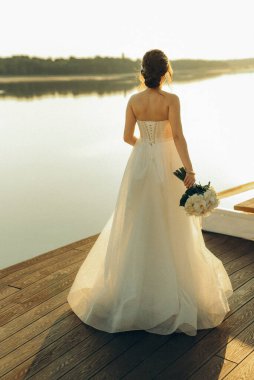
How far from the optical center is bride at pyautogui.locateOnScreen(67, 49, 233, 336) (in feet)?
9.30

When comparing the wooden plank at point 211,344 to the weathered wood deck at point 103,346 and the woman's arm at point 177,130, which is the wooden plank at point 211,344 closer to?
the weathered wood deck at point 103,346

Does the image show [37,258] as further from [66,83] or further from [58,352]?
[66,83]

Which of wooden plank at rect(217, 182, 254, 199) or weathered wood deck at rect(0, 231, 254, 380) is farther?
wooden plank at rect(217, 182, 254, 199)

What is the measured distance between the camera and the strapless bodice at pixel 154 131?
9.50 feet

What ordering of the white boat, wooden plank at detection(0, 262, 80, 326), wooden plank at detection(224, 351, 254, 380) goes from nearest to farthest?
wooden plank at detection(224, 351, 254, 380) < wooden plank at detection(0, 262, 80, 326) < the white boat

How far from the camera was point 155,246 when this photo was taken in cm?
291

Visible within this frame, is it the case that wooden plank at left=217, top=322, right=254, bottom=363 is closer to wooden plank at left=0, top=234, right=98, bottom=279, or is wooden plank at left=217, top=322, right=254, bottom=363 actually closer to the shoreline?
wooden plank at left=0, top=234, right=98, bottom=279

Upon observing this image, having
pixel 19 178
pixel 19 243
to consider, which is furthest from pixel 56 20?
pixel 19 243

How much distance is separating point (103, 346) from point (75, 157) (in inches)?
316

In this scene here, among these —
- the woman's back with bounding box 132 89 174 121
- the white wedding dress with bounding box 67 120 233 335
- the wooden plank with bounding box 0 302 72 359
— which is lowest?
the wooden plank with bounding box 0 302 72 359

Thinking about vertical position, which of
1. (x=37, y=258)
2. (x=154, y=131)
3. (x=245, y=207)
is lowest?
(x=37, y=258)

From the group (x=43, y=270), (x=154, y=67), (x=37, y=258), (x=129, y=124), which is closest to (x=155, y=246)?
(x=129, y=124)

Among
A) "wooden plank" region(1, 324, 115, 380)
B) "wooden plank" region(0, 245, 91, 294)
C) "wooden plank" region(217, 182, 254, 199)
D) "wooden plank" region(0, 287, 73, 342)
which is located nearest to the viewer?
"wooden plank" region(1, 324, 115, 380)

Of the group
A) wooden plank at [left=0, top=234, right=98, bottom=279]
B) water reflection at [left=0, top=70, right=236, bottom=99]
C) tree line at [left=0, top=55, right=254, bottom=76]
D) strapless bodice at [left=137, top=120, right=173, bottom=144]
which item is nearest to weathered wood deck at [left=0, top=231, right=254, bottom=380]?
wooden plank at [left=0, top=234, right=98, bottom=279]
